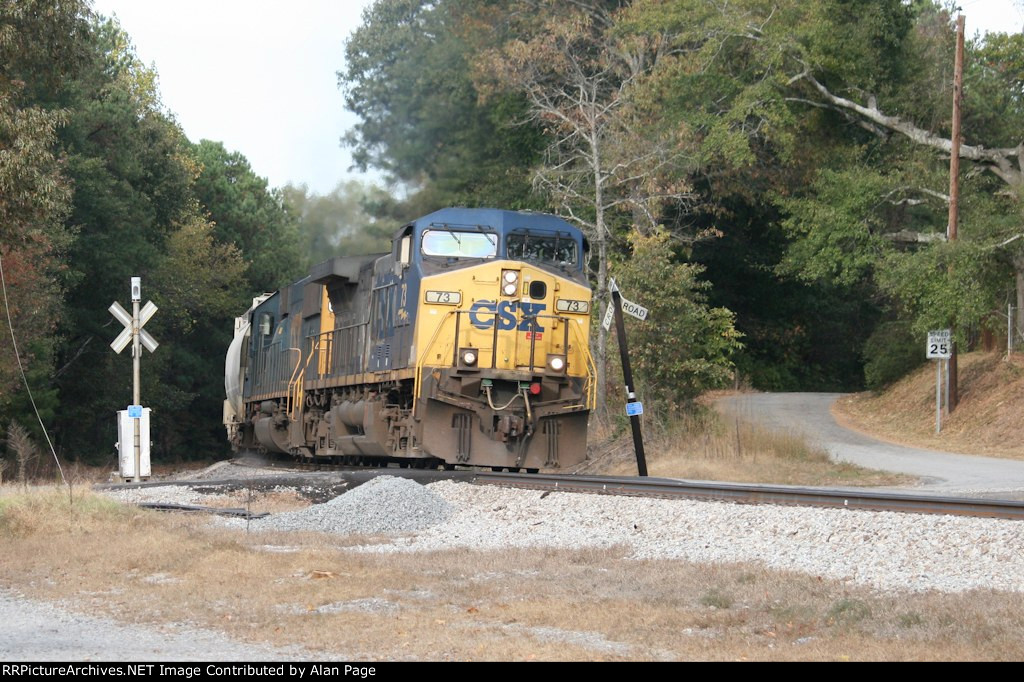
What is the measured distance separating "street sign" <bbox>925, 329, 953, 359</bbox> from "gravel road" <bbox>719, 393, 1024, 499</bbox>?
2357 mm

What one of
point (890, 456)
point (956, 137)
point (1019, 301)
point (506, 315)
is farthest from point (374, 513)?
point (1019, 301)

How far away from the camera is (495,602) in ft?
27.3

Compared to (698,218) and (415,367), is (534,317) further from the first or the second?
(698,218)

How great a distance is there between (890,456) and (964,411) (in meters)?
6.28

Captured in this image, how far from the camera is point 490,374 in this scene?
17.8m

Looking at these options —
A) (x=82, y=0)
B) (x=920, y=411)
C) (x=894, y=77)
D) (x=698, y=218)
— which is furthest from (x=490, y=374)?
(x=698, y=218)

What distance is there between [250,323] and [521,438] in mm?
14087

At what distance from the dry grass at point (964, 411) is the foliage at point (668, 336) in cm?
643

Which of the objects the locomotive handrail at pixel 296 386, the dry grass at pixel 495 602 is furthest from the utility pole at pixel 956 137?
the dry grass at pixel 495 602

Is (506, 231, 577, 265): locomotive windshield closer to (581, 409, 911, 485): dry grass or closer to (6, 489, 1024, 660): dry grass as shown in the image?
(581, 409, 911, 485): dry grass

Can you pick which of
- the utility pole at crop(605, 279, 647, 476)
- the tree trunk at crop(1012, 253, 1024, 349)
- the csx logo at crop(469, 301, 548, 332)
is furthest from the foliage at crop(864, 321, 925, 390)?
the csx logo at crop(469, 301, 548, 332)

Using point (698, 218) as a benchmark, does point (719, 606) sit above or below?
below

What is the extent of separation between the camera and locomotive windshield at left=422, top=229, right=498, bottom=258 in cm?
1831

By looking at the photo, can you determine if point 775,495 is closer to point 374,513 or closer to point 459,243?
point 374,513
